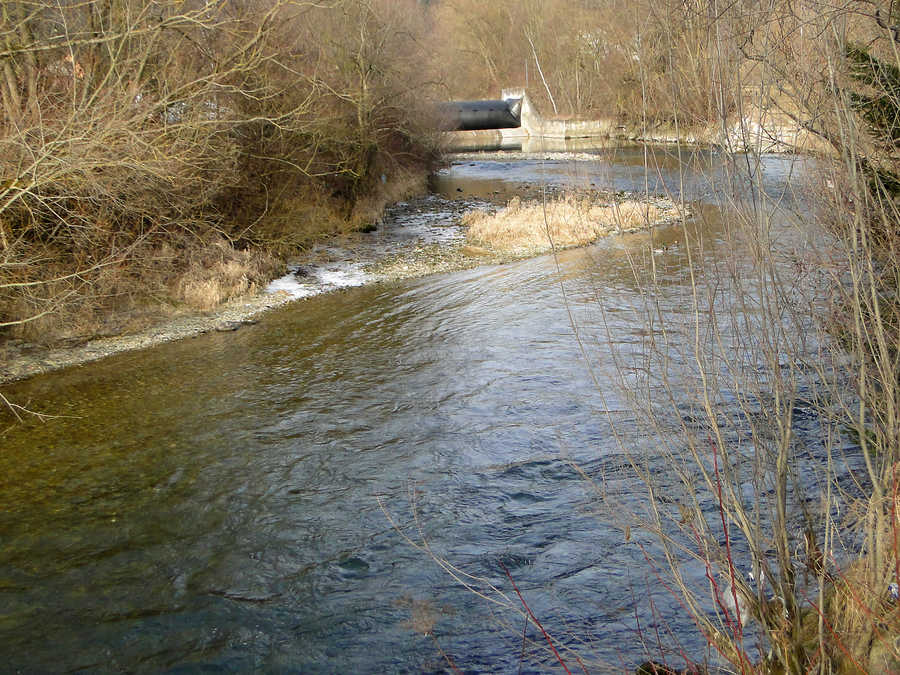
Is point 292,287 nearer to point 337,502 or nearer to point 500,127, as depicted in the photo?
point 337,502

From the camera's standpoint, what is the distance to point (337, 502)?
687 cm

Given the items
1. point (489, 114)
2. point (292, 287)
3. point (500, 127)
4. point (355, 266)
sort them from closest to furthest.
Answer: point (292, 287), point (355, 266), point (489, 114), point (500, 127)

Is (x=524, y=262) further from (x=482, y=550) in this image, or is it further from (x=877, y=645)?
(x=877, y=645)

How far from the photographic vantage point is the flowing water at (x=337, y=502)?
4.94 metres

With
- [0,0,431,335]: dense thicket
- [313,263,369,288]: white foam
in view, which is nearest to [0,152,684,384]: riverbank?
[313,263,369,288]: white foam

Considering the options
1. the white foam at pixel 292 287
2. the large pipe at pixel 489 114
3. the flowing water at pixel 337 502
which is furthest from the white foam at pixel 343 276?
the large pipe at pixel 489 114

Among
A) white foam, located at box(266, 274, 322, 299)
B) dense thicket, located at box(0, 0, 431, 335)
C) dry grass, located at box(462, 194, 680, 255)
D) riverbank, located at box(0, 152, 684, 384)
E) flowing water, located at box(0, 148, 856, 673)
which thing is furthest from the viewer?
dry grass, located at box(462, 194, 680, 255)

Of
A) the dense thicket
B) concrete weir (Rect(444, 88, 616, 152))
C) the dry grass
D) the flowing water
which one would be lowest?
the flowing water

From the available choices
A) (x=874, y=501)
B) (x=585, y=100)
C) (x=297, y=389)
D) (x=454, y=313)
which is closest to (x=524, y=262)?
(x=454, y=313)

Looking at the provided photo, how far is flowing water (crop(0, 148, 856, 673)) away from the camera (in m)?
4.94

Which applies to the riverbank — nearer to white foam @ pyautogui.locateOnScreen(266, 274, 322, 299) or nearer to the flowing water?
white foam @ pyautogui.locateOnScreen(266, 274, 322, 299)

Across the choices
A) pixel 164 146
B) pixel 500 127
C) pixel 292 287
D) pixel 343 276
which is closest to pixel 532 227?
pixel 343 276

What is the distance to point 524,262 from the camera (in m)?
17.0

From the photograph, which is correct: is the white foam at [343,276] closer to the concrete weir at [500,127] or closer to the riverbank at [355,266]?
the riverbank at [355,266]
